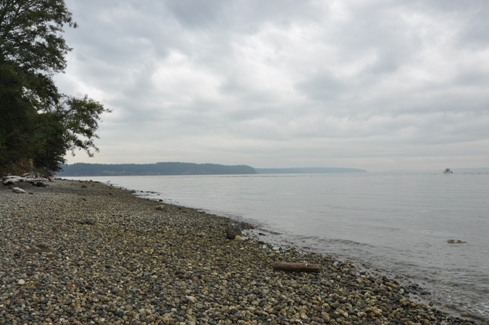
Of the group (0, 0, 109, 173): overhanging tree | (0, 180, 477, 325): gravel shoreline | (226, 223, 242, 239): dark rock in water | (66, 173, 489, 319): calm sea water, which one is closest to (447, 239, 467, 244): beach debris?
(66, 173, 489, 319): calm sea water

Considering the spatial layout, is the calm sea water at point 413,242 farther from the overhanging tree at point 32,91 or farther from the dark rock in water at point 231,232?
the overhanging tree at point 32,91

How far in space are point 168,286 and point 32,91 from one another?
2480 centimetres

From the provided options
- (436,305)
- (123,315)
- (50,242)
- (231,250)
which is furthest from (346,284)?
(50,242)

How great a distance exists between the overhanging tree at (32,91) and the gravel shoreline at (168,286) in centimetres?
1447

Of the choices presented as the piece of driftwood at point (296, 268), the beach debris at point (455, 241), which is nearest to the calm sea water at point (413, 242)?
the beach debris at point (455, 241)

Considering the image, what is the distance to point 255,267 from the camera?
10.6 metres

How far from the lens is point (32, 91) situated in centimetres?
2597

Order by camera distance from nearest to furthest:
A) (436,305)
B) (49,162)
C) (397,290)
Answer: (436,305) < (397,290) < (49,162)

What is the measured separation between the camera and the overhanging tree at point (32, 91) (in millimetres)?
23969

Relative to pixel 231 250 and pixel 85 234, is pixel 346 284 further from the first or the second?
pixel 85 234

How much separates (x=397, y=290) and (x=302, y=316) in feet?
13.6

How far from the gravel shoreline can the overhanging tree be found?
1447 centimetres

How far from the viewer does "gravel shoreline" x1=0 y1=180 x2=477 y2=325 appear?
6.30m

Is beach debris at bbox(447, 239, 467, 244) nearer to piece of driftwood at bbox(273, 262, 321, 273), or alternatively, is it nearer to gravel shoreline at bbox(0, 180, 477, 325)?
gravel shoreline at bbox(0, 180, 477, 325)
